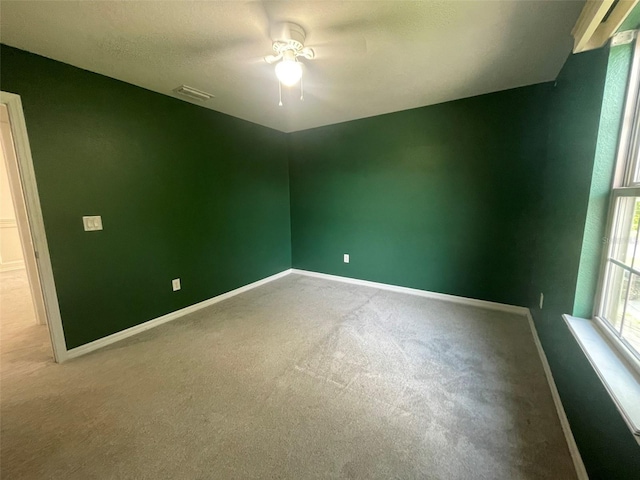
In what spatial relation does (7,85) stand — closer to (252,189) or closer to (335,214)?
(252,189)

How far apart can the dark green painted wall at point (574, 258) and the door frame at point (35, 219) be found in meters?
3.36

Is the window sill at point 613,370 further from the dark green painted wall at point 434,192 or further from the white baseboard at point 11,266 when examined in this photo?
the white baseboard at point 11,266

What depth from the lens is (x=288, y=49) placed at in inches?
67.3

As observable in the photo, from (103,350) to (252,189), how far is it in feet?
7.89

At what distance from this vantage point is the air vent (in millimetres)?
2471

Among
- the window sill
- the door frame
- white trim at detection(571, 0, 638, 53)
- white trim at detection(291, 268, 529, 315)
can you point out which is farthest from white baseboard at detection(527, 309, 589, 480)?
the door frame

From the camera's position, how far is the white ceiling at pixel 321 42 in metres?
1.46

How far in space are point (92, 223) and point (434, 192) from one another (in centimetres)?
351

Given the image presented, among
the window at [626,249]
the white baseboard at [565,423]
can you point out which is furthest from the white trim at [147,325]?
the window at [626,249]

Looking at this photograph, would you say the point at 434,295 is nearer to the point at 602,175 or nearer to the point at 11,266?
the point at 602,175

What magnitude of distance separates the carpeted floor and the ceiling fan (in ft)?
6.97

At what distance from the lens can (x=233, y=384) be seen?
1.83 metres

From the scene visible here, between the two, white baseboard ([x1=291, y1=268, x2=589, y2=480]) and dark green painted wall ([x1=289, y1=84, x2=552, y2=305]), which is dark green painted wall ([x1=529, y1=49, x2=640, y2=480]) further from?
dark green painted wall ([x1=289, y1=84, x2=552, y2=305])

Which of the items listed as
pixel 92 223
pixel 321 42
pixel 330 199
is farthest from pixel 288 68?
pixel 330 199
